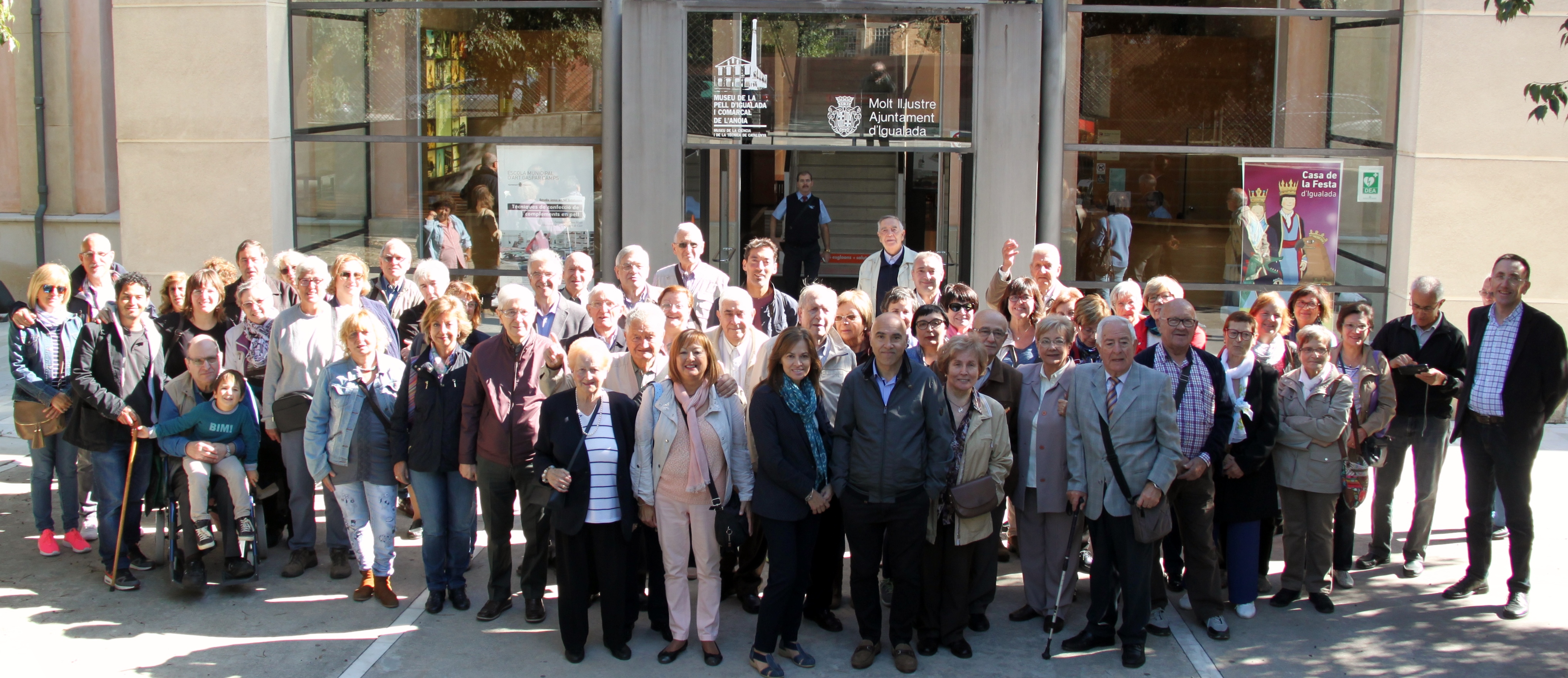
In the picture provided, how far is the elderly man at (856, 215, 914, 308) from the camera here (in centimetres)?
885

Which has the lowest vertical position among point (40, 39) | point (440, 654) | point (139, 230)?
point (440, 654)

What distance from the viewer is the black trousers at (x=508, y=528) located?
237 inches

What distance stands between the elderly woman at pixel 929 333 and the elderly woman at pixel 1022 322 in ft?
2.32

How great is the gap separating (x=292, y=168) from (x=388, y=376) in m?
5.80

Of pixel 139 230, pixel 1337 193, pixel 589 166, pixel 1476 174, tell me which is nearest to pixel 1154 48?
pixel 1337 193

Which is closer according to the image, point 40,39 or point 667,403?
point 667,403

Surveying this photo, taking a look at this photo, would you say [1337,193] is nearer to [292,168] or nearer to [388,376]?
[388,376]

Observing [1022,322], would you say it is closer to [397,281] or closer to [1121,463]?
[1121,463]

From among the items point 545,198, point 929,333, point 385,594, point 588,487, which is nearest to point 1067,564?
point 929,333

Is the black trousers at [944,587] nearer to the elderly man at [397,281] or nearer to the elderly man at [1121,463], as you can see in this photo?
the elderly man at [1121,463]

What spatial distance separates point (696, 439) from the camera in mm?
5547

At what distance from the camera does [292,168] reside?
11.3 meters

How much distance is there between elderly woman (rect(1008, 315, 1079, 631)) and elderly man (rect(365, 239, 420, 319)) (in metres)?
4.04

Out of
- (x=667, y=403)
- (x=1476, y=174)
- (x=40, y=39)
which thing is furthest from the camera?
(x=40, y=39)
